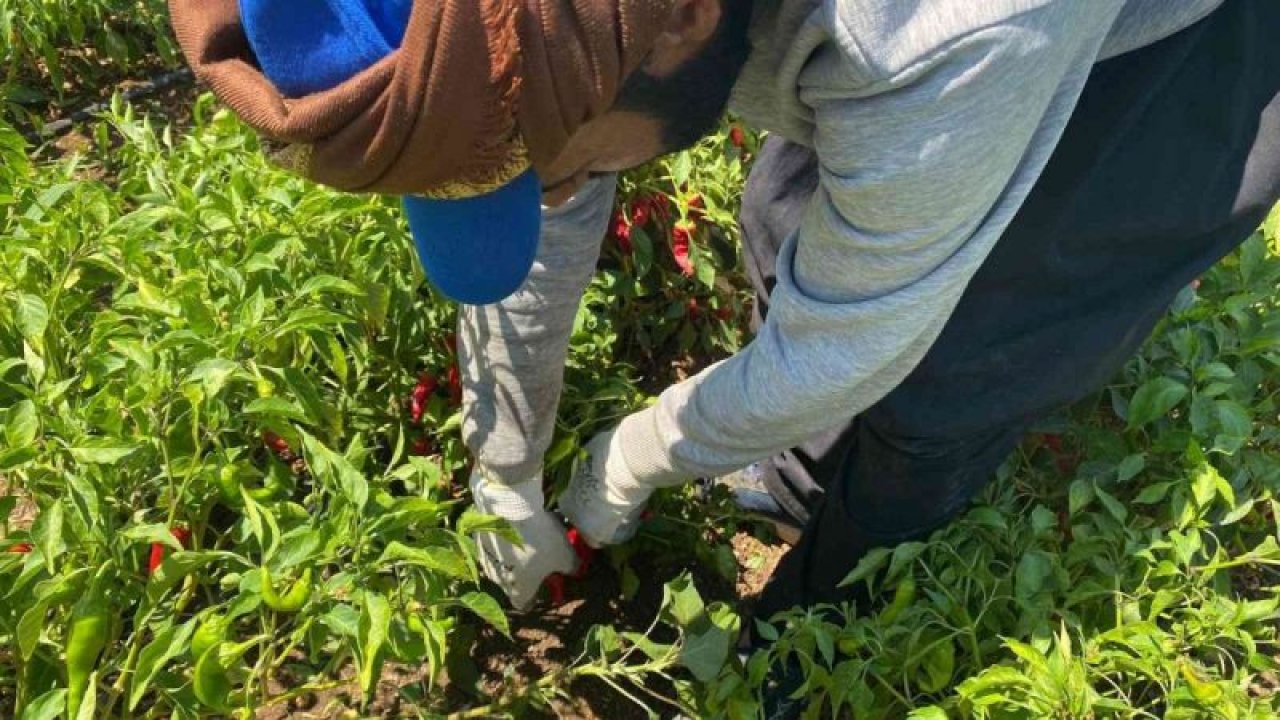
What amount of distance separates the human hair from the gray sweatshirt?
36 mm

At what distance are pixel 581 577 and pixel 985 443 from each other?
689 millimetres

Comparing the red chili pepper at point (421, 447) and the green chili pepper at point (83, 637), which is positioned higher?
the green chili pepper at point (83, 637)

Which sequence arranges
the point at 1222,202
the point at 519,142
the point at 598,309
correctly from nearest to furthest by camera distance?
the point at 519,142 < the point at 1222,202 < the point at 598,309

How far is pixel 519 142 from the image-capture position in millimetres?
809

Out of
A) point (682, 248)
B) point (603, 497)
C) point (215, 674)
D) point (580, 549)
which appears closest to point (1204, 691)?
point (603, 497)

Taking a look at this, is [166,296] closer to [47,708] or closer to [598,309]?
[47,708]

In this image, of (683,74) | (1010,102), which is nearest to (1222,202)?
(1010,102)

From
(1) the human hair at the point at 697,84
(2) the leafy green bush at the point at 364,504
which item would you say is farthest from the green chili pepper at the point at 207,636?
(1) the human hair at the point at 697,84

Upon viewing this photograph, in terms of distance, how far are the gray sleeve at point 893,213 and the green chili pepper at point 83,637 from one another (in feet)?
2.08

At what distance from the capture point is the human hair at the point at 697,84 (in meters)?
0.92

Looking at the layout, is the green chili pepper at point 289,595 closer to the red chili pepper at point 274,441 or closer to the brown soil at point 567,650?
the red chili pepper at point 274,441

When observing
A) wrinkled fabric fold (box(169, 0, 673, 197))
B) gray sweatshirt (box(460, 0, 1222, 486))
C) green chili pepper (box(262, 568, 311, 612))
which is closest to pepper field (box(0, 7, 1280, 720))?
green chili pepper (box(262, 568, 311, 612))

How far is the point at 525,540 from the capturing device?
62.8 inches

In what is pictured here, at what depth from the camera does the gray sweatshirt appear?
0.87 m
